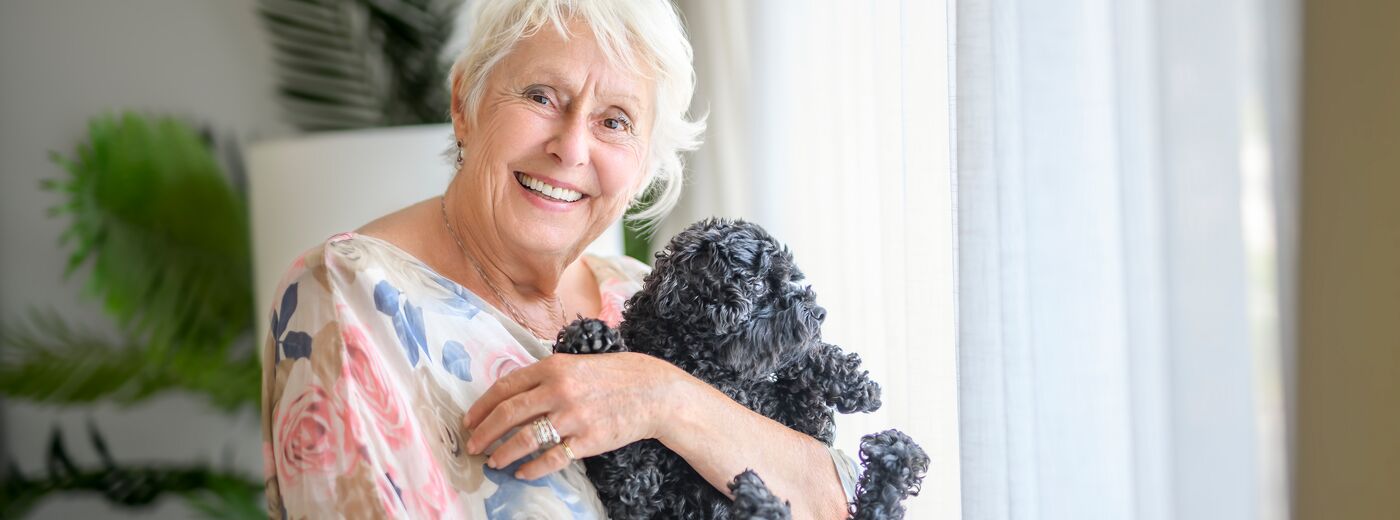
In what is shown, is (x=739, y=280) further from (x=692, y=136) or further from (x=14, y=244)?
(x=14, y=244)

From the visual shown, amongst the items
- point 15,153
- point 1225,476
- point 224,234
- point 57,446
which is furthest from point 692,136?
point 15,153

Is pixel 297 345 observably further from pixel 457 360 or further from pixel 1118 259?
pixel 1118 259

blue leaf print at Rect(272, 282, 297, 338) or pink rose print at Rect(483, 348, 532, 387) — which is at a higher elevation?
blue leaf print at Rect(272, 282, 297, 338)

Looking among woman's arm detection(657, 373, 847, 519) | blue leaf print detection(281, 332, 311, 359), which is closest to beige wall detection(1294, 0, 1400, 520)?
woman's arm detection(657, 373, 847, 519)

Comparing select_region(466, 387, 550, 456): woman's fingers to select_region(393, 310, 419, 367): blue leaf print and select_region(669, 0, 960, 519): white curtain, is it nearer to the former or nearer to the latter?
select_region(393, 310, 419, 367): blue leaf print

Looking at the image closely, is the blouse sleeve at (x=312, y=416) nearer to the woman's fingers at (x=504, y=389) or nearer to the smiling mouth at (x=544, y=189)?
the woman's fingers at (x=504, y=389)

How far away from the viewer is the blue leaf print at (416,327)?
3.13 ft

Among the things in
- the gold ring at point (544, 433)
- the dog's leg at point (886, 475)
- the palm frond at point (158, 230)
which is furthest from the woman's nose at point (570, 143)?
the palm frond at point (158, 230)

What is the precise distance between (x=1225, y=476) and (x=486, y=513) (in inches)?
24.6

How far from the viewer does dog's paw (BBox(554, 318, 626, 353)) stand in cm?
95

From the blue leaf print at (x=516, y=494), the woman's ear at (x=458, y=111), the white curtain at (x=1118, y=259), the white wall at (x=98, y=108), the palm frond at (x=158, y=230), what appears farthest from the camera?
the white wall at (x=98, y=108)

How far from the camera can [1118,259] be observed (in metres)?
0.94

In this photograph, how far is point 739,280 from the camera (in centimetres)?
88

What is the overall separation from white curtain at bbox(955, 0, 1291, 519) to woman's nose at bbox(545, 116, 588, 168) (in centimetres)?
40
